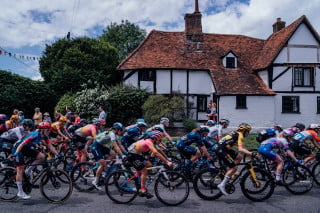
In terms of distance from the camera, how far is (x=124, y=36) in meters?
49.1

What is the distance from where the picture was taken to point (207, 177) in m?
6.84

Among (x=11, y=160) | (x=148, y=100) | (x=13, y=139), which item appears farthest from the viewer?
(x=148, y=100)

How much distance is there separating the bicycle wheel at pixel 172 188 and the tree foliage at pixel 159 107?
1300cm

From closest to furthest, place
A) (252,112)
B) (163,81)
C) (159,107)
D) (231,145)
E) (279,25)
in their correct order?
(231,145) < (159,107) < (252,112) < (163,81) < (279,25)

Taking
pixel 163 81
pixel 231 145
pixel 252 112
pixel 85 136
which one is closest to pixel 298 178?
pixel 231 145

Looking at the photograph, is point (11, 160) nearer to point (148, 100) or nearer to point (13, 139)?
point (13, 139)

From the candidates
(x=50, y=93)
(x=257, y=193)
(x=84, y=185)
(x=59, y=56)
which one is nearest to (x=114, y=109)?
(x=50, y=93)

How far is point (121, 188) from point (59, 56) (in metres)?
24.8

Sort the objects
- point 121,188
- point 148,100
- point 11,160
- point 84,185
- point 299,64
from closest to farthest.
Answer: point 121,188, point 11,160, point 84,185, point 148,100, point 299,64

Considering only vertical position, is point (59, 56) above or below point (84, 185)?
above

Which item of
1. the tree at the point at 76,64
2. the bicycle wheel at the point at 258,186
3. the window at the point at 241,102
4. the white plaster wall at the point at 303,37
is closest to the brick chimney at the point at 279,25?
the white plaster wall at the point at 303,37

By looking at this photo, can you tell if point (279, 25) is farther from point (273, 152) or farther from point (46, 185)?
point (46, 185)

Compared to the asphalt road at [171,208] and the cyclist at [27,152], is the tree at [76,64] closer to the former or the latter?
the cyclist at [27,152]

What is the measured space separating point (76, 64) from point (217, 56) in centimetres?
1348
